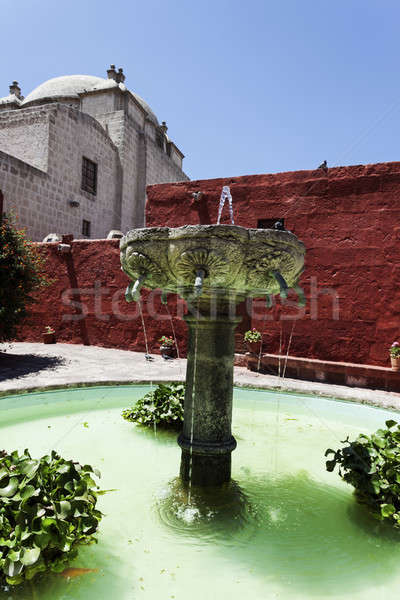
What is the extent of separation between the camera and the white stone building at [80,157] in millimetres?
12273

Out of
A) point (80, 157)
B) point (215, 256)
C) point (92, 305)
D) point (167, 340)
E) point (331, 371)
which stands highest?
point (80, 157)

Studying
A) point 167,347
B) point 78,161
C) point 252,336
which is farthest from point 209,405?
point 78,161

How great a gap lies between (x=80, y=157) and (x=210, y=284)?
14391 millimetres

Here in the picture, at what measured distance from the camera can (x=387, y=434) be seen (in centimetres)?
215

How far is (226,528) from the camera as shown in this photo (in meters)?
1.72

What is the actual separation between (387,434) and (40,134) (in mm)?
14496

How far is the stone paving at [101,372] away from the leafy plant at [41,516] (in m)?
2.78

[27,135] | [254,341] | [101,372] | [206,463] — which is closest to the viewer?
[206,463]

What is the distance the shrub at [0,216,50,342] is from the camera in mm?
6234

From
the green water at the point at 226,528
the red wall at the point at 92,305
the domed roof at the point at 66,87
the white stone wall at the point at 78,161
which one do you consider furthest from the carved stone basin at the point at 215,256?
the domed roof at the point at 66,87

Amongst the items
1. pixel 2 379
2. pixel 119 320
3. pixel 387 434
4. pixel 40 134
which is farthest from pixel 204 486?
pixel 40 134

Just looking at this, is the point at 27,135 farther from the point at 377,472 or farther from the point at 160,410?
the point at 377,472

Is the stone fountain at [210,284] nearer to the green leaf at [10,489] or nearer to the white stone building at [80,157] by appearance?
the green leaf at [10,489]

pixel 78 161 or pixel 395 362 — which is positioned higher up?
pixel 78 161
